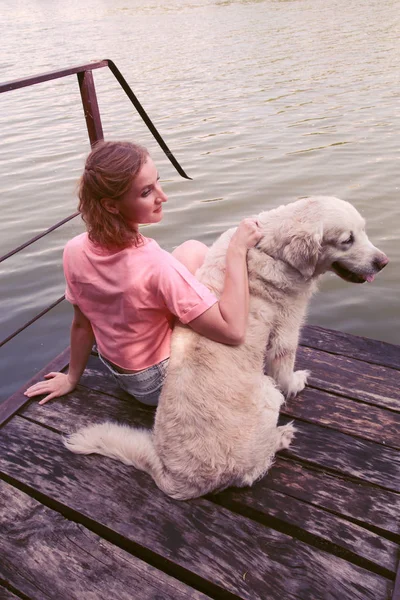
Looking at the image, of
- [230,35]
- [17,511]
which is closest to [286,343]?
[17,511]

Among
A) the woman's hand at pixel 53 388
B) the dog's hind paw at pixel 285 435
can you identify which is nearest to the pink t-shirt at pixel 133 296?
the woman's hand at pixel 53 388

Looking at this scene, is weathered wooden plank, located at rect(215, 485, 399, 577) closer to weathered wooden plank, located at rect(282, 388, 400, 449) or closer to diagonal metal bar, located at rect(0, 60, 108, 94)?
weathered wooden plank, located at rect(282, 388, 400, 449)

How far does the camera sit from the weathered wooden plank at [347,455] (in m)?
2.43

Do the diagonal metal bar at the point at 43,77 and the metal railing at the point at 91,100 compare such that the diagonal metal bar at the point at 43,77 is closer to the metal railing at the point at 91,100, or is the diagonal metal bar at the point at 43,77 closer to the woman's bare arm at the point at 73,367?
the metal railing at the point at 91,100

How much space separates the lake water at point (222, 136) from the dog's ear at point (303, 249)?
113 cm

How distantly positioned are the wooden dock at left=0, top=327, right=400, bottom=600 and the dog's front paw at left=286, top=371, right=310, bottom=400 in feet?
0.17

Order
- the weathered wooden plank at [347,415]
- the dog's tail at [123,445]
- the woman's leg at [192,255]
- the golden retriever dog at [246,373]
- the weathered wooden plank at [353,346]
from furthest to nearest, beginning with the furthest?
the weathered wooden plank at [353,346]
the woman's leg at [192,255]
the weathered wooden plank at [347,415]
the dog's tail at [123,445]
the golden retriever dog at [246,373]

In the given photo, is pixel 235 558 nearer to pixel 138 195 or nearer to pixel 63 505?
pixel 63 505

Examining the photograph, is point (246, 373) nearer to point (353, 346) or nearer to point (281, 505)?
point (281, 505)

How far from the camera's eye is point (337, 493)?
236 centimetres

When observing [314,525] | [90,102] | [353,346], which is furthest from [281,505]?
[90,102]

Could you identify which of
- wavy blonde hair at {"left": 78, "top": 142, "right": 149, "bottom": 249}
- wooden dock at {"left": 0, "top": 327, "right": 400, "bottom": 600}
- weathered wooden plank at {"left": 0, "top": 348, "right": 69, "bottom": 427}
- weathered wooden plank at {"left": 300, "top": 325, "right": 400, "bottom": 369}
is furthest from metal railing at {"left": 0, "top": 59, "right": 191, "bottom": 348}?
weathered wooden plank at {"left": 300, "top": 325, "right": 400, "bottom": 369}

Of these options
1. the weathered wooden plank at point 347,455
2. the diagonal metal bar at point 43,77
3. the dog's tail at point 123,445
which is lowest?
the weathered wooden plank at point 347,455

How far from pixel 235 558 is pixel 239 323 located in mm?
955
